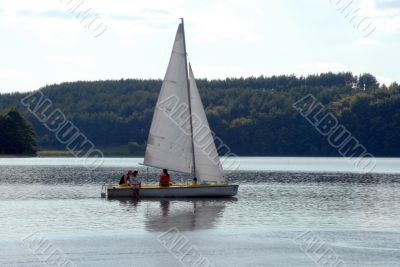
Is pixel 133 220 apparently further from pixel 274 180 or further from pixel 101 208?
pixel 274 180

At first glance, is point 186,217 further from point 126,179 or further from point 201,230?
point 126,179

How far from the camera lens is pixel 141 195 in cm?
6456

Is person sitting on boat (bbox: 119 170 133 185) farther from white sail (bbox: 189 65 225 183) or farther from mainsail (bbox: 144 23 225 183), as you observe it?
white sail (bbox: 189 65 225 183)

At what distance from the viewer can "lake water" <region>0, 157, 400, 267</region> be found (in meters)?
36.9

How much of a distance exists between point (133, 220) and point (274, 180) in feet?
165

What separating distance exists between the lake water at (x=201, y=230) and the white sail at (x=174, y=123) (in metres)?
3.03

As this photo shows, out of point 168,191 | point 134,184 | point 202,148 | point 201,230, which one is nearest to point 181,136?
point 202,148

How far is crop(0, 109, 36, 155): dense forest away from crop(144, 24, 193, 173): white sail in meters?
107

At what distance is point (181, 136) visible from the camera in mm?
65188

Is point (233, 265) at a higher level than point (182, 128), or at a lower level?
lower

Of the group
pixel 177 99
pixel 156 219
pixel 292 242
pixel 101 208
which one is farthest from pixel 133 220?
pixel 177 99

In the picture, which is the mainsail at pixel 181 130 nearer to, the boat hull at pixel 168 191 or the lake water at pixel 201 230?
the boat hull at pixel 168 191

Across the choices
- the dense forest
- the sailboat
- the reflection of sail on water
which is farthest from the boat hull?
the dense forest

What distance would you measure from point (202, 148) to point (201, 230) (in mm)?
18980
